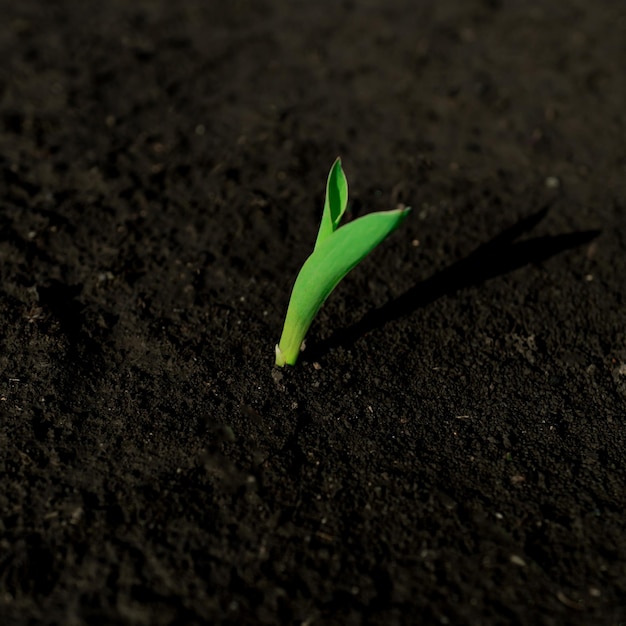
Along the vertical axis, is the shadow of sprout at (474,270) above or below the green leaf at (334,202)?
below

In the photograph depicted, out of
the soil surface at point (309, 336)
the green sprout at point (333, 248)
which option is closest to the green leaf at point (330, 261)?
the green sprout at point (333, 248)

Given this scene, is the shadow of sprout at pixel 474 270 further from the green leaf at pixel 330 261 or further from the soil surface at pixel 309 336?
the green leaf at pixel 330 261

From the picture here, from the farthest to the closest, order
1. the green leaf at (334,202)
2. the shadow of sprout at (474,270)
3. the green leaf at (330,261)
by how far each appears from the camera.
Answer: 1. the shadow of sprout at (474,270)
2. the green leaf at (334,202)
3. the green leaf at (330,261)

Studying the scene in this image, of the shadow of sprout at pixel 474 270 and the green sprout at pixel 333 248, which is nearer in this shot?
the green sprout at pixel 333 248

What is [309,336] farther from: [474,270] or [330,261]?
[474,270]

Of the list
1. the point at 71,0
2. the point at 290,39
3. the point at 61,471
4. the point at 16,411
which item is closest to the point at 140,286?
the point at 16,411

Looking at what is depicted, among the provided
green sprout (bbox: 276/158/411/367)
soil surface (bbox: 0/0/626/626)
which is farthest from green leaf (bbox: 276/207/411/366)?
soil surface (bbox: 0/0/626/626)

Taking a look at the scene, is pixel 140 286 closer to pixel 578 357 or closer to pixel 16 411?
pixel 16 411
